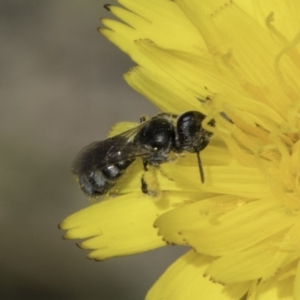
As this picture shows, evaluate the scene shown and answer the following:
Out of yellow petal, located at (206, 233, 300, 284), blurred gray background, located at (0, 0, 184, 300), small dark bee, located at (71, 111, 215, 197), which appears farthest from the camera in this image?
blurred gray background, located at (0, 0, 184, 300)

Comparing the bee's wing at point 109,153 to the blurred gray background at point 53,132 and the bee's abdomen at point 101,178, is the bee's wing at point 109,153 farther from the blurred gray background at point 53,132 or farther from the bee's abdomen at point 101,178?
the blurred gray background at point 53,132

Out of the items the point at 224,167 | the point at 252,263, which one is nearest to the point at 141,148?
the point at 224,167

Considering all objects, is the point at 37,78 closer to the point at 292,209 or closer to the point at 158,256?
the point at 158,256

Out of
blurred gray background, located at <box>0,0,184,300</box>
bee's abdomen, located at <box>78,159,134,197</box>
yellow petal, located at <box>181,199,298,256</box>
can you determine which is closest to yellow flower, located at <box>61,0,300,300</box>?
yellow petal, located at <box>181,199,298,256</box>

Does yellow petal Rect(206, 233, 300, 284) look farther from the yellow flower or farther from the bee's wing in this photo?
the bee's wing

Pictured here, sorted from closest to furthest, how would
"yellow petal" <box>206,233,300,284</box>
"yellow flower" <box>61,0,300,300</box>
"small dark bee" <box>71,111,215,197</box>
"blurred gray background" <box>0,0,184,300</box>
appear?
"yellow petal" <box>206,233,300,284</box> < "yellow flower" <box>61,0,300,300</box> < "small dark bee" <box>71,111,215,197</box> < "blurred gray background" <box>0,0,184,300</box>

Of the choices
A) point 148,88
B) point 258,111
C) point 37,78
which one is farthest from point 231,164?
point 37,78

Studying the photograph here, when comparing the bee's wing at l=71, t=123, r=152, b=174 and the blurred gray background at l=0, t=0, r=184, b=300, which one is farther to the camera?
the blurred gray background at l=0, t=0, r=184, b=300
